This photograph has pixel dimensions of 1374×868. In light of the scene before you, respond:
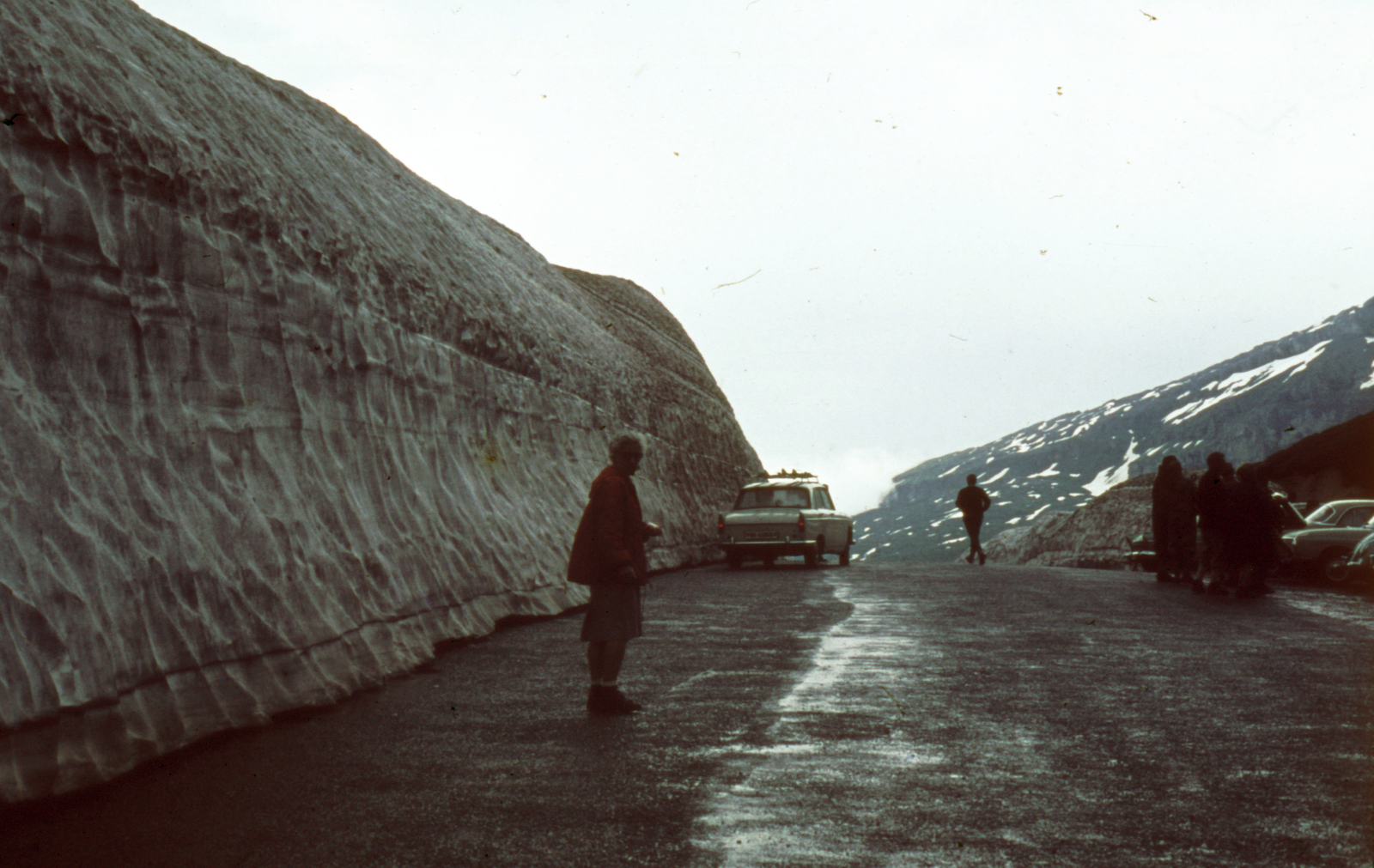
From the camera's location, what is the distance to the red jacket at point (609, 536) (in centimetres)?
848

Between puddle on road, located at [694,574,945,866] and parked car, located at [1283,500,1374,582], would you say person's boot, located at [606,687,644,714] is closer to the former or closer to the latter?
puddle on road, located at [694,574,945,866]

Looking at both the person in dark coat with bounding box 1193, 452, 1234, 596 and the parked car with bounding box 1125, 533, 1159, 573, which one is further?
the parked car with bounding box 1125, 533, 1159, 573

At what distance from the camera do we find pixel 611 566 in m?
8.44

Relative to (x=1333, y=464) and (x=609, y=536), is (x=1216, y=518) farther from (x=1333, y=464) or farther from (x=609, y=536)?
(x=1333, y=464)

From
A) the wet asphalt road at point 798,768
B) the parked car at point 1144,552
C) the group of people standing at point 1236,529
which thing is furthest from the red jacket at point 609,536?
the parked car at point 1144,552

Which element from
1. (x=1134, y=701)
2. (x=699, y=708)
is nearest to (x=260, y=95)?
(x=699, y=708)

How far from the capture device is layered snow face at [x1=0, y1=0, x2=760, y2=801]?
6766mm

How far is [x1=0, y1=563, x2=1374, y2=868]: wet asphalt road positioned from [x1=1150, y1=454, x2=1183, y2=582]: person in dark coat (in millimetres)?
9656

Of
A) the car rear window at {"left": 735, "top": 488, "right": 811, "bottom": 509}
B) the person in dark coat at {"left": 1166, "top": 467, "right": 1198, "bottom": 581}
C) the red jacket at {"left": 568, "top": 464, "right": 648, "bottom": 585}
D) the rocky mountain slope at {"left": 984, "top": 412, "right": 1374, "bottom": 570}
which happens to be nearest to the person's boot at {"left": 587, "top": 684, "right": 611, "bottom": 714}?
the red jacket at {"left": 568, "top": 464, "right": 648, "bottom": 585}

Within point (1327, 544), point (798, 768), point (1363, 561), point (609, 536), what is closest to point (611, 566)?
point (609, 536)

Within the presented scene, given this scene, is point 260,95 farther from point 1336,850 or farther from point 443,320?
point 1336,850

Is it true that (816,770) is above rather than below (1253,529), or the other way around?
below

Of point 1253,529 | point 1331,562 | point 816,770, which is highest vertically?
point 1253,529

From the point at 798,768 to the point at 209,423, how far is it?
5616 mm
